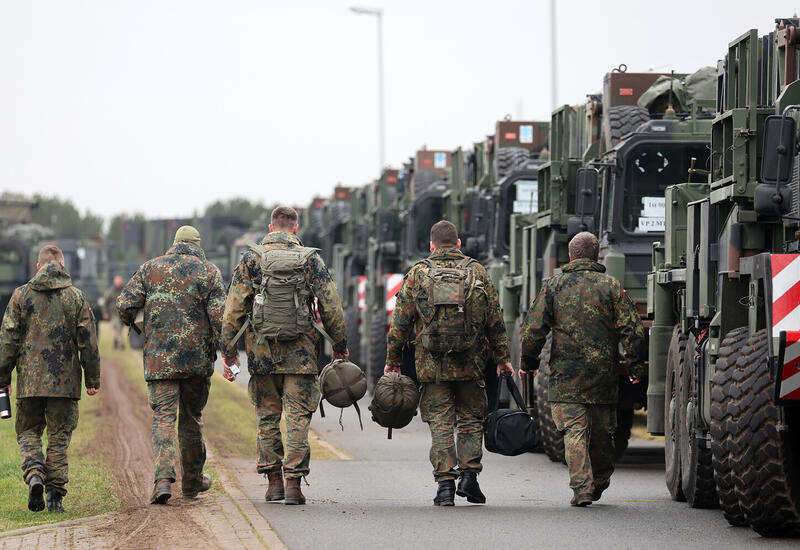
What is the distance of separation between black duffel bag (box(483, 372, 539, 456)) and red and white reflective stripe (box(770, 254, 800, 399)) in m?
2.47

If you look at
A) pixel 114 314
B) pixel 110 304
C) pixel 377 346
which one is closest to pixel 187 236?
pixel 377 346

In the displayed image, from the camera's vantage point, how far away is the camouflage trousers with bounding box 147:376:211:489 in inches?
418

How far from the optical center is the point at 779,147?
8977 mm

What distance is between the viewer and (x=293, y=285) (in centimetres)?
1059

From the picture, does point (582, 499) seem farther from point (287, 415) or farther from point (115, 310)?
point (115, 310)

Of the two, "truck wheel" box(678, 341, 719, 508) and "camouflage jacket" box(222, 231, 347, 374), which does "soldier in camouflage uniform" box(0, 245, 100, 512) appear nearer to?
"camouflage jacket" box(222, 231, 347, 374)

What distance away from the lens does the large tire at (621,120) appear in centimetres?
1547

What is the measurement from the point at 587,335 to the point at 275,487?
2168 mm

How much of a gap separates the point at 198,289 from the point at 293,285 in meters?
0.69

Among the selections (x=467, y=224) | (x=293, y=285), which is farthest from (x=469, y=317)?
(x=467, y=224)

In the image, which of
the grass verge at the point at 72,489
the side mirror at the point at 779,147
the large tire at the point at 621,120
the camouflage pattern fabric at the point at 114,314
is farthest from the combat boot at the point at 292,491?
the camouflage pattern fabric at the point at 114,314

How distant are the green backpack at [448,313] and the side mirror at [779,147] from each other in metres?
2.36

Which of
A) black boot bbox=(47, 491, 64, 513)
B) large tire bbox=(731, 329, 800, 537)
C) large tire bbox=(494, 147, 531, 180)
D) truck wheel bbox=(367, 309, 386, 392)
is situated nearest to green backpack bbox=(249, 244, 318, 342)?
black boot bbox=(47, 491, 64, 513)

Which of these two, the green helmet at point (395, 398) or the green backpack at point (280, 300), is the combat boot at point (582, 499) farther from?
the green backpack at point (280, 300)
